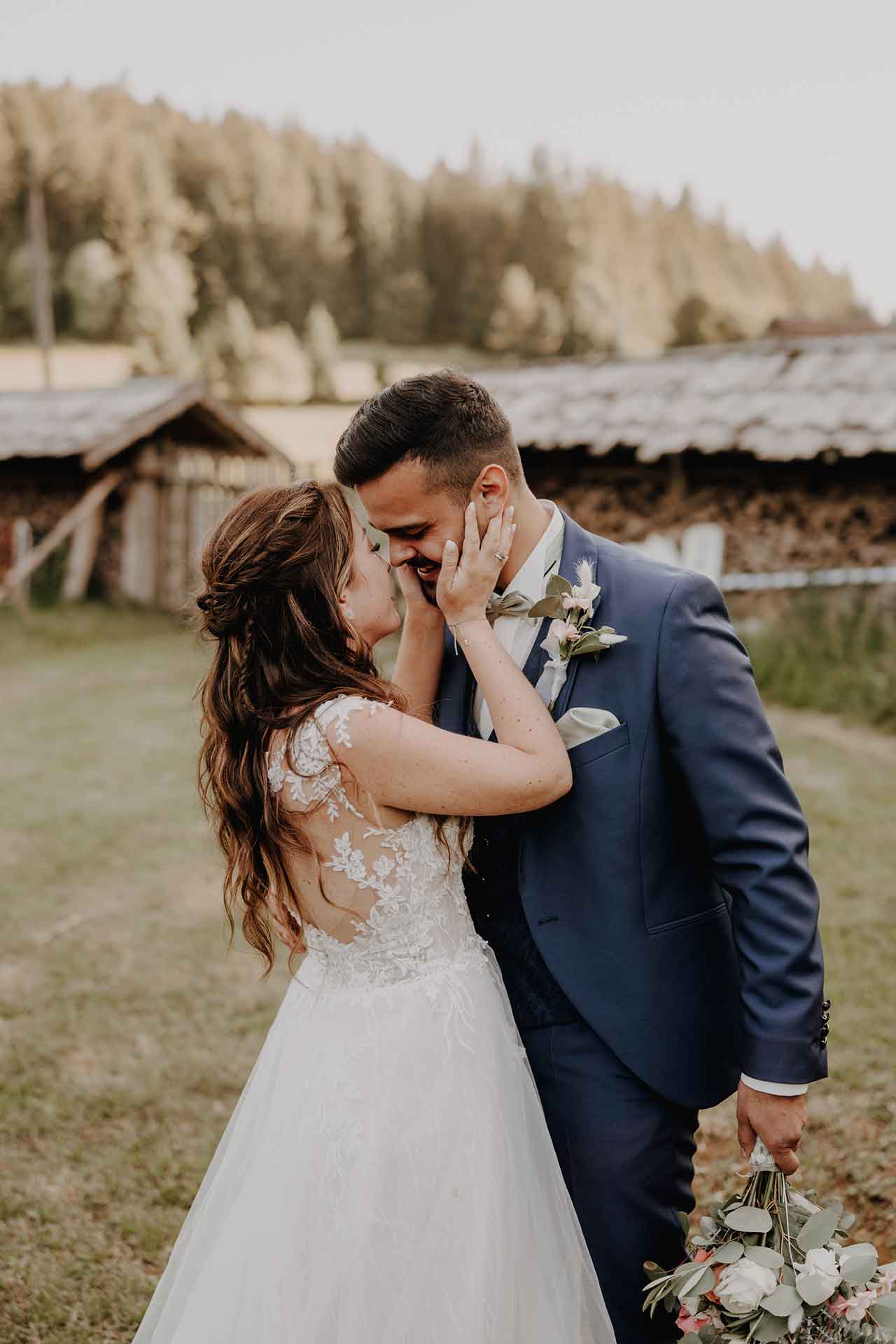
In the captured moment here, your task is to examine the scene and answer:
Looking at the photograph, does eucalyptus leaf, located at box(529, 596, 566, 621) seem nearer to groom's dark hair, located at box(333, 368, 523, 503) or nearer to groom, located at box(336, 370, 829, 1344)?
groom, located at box(336, 370, 829, 1344)

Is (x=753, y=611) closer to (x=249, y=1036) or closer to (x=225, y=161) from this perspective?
(x=249, y=1036)

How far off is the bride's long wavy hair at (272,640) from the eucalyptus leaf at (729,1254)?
1071 millimetres

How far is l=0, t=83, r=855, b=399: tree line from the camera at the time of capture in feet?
144

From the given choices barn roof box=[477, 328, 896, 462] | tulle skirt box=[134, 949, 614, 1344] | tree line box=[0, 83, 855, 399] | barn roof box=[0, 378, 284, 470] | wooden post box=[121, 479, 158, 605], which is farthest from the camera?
tree line box=[0, 83, 855, 399]

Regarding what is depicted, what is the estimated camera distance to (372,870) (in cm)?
238

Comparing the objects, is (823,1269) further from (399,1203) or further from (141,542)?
(141,542)

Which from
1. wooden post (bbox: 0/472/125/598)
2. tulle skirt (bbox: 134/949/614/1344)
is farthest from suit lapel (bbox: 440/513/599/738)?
wooden post (bbox: 0/472/125/598)

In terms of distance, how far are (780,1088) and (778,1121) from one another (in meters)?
0.08

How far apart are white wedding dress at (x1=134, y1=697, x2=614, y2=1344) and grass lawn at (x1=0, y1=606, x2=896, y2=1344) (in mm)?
766

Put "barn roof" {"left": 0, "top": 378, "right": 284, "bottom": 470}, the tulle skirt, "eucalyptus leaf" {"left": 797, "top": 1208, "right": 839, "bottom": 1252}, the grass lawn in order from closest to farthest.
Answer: "eucalyptus leaf" {"left": 797, "top": 1208, "right": 839, "bottom": 1252} → the tulle skirt → the grass lawn → "barn roof" {"left": 0, "top": 378, "right": 284, "bottom": 470}

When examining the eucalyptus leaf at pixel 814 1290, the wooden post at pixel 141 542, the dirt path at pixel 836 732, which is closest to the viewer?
the eucalyptus leaf at pixel 814 1290

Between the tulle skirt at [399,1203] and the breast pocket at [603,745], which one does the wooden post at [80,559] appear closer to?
the tulle skirt at [399,1203]

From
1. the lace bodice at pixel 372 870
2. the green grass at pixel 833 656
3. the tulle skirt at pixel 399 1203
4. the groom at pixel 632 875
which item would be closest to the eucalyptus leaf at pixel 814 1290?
the groom at pixel 632 875

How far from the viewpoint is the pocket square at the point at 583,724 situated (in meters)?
2.24
